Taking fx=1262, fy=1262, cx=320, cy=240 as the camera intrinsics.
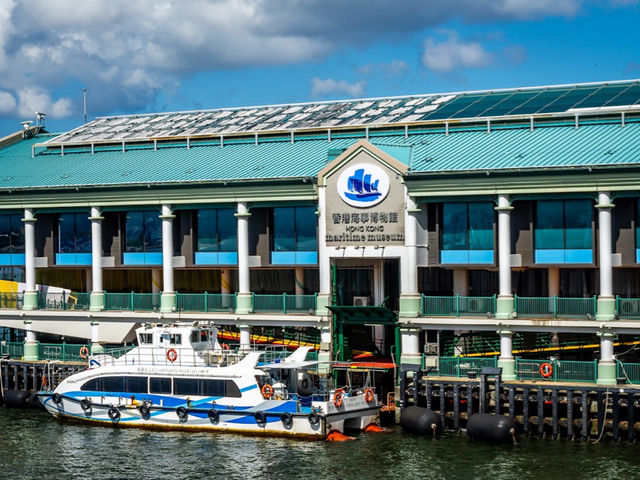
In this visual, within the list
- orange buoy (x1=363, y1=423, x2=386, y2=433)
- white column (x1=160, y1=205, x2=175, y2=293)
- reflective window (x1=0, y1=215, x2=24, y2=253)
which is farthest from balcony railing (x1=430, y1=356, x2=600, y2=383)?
reflective window (x1=0, y1=215, x2=24, y2=253)

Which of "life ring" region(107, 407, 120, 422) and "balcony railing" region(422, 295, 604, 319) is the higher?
"balcony railing" region(422, 295, 604, 319)

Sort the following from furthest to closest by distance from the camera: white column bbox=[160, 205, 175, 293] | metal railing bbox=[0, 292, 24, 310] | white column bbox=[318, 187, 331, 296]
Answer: metal railing bbox=[0, 292, 24, 310], white column bbox=[160, 205, 175, 293], white column bbox=[318, 187, 331, 296]

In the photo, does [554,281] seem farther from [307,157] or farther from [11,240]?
[11,240]

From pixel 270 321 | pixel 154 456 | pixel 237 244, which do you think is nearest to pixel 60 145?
pixel 237 244

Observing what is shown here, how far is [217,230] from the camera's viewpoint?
86375 mm

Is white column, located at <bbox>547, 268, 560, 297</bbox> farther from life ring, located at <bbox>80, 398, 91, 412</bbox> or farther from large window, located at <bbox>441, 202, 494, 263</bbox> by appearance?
life ring, located at <bbox>80, 398, 91, 412</bbox>

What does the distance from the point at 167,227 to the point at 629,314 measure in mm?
31359

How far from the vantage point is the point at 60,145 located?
9725 cm

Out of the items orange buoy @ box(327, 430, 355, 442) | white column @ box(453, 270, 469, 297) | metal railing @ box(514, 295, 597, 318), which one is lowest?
orange buoy @ box(327, 430, 355, 442)

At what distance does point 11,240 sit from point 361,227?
30.3 metres

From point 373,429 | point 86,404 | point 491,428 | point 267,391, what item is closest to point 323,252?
point 267,391

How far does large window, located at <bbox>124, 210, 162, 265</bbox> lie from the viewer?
88.4m

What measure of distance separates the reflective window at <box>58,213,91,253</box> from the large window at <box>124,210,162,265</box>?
330 centimetres

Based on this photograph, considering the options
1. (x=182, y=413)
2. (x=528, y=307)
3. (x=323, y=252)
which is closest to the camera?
(x=182, y=413)
